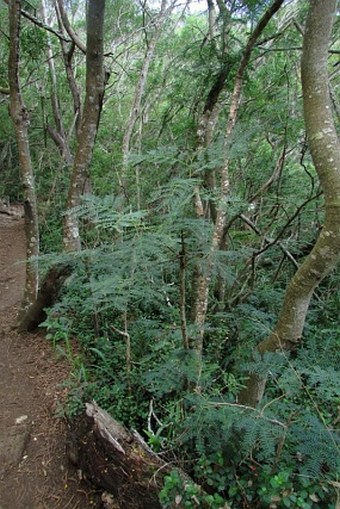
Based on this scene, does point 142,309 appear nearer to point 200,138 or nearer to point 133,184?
point 200,138

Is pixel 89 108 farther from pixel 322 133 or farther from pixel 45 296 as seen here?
pixel 322 133

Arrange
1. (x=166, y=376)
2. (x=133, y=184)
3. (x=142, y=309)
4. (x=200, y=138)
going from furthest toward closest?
(x=133, y=184), (x=142, y=309), (x=200, y=138), (x=166, y=376)

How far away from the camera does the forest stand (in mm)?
1913

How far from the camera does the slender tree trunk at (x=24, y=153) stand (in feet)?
13.3

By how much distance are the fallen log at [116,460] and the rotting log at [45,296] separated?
1.88 metres

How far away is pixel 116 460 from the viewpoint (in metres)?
2.43

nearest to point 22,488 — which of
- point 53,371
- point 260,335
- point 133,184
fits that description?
point 53,371

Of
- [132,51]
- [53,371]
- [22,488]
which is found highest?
[132,51]

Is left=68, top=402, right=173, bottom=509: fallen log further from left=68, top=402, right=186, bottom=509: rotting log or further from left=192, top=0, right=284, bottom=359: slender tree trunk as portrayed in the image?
left=192, top=0, right=284, bottom=359: slender tree trunk

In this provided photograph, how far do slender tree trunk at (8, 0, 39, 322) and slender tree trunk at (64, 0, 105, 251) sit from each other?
0.55 metres

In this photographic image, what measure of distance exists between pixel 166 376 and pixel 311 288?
1341 millimetres

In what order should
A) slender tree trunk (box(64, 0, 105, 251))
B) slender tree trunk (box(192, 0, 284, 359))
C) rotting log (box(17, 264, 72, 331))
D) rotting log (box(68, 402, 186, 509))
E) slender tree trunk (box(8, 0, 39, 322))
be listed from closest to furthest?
1. rotting log (box(68, 402, 186, 509))
2. slender tree trunk (box(192, 0, 284, 359))
3. slender tree trunk (box(64, 0, 105, 251))
4. slender tree trunk (box(8, 0, 39, 322))
5. rotting log (box(17, 264, 72, 331))

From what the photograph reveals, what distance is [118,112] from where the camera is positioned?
13.1 metres

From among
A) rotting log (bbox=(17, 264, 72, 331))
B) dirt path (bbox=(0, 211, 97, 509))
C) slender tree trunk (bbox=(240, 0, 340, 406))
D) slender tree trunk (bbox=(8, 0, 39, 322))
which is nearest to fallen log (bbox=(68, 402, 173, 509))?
dirt path (bbox=(0, 211, 97, 509))
